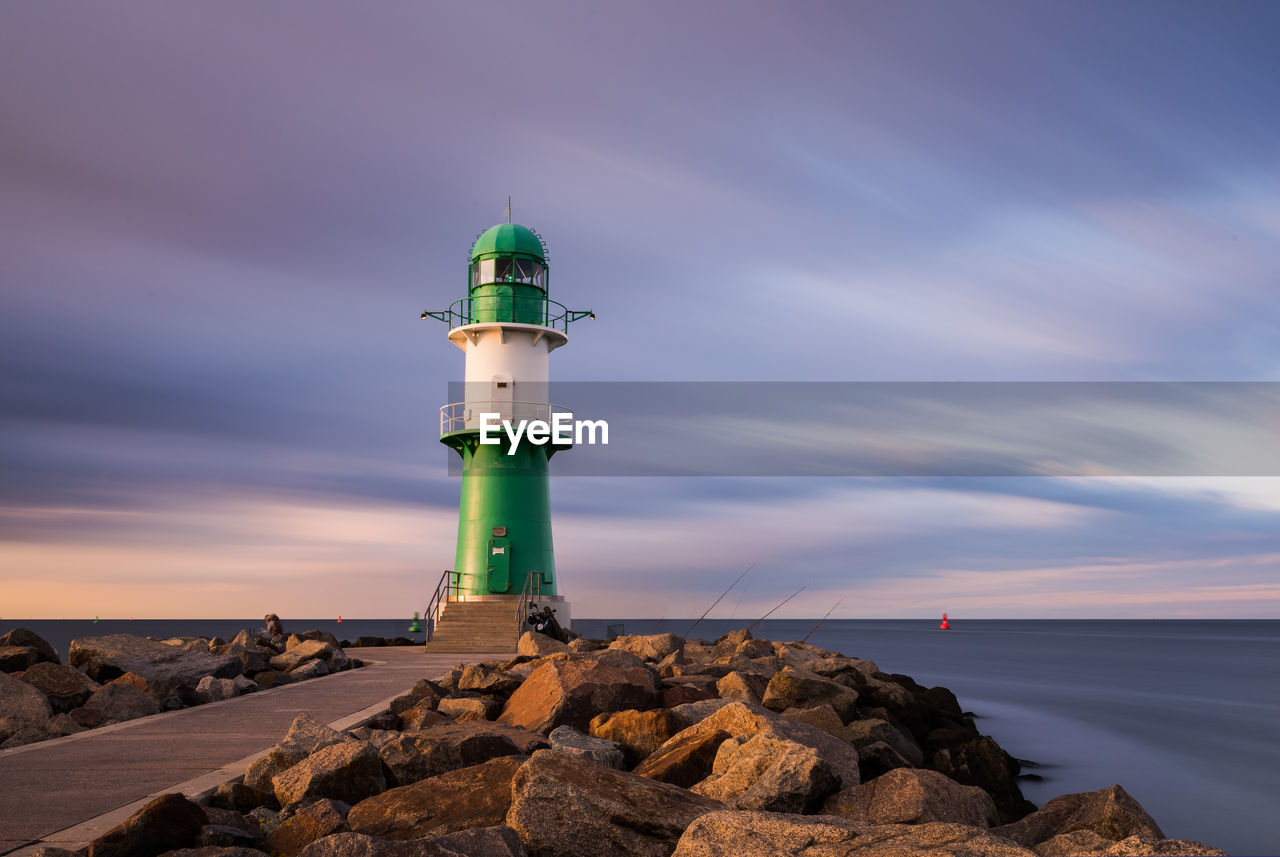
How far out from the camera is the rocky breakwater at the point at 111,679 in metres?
7.60

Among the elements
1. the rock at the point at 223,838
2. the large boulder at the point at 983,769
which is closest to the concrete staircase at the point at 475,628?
the large boulder at the point at 983,769

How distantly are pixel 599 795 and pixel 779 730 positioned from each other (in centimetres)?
200

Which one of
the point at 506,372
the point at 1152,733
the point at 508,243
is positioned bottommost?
the point at 1152,733

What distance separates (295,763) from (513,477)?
16.0 meters

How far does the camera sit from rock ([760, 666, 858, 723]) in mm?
9281

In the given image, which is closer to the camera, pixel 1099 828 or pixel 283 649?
pixel 1099 828

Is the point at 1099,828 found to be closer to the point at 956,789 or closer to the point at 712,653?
the point at 956,789

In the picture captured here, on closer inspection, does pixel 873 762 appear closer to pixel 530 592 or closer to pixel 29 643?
pixel 29 643

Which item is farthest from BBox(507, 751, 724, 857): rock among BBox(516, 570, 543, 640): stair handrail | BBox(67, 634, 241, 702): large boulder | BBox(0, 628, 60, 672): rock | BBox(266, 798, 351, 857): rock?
BBox(516, 570, 543, 640): stair handrail

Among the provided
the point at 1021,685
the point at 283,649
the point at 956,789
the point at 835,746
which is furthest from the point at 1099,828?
the point at 1021,685

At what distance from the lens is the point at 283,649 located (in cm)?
1662

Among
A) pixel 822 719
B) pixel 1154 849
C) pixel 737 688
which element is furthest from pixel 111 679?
pixel 1154 849

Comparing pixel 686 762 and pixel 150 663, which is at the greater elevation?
pixel 150 663

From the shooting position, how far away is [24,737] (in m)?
7.34
